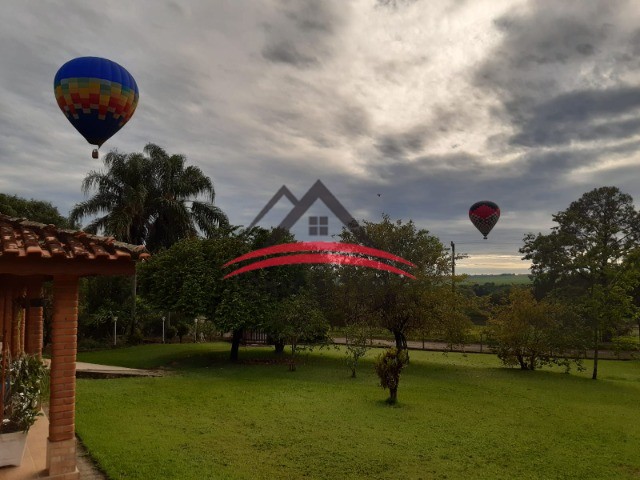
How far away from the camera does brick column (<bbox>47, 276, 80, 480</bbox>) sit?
7.30 metres

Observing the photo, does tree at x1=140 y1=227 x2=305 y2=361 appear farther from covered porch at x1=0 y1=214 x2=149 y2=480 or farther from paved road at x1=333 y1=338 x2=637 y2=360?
covered porch at x1=0 y1=214 x2=149 y2=480

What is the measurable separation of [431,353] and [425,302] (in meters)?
9.18

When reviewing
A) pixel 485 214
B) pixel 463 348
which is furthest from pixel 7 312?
pixel 485 214

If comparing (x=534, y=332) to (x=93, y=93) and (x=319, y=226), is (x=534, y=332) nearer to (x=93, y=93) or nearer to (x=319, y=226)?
(x=93, y=93)

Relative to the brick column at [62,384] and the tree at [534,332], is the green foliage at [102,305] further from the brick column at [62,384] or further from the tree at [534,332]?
the tree at [534,332]

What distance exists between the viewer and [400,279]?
26.8 m

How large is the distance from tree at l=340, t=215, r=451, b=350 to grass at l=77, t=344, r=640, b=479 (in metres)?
5.08

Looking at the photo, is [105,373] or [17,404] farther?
[105,373]

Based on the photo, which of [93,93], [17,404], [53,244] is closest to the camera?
[53,244]

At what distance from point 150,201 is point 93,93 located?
61.2 ft

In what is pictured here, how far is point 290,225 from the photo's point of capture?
4634 cm

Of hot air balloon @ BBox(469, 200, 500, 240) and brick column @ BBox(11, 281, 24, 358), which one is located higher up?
hot air balloon @ BBox(469, 200, 500, 240)

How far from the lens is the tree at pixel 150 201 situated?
3341cm

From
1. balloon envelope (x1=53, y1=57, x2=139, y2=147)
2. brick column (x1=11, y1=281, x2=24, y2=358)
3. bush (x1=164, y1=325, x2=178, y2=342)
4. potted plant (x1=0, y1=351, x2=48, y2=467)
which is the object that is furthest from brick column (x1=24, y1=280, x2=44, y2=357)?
bush (x1=164, y1=325, x2=178, y2=342)
